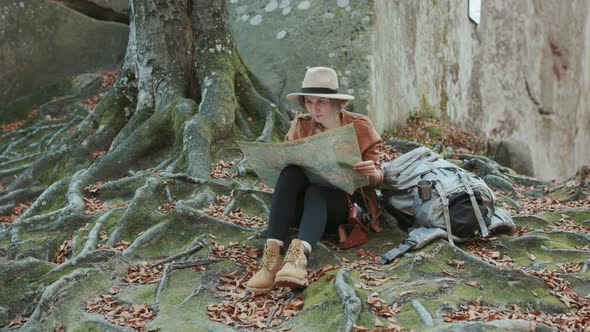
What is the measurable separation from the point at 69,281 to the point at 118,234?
0.99 m

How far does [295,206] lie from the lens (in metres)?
4.81

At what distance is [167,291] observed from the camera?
4602 mm

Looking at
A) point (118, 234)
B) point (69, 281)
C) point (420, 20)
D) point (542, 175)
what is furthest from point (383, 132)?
point (542, 175)

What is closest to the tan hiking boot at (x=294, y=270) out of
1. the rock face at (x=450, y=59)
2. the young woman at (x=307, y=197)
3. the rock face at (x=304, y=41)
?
the young woman at (x=307, y=197)

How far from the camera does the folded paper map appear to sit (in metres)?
4.48

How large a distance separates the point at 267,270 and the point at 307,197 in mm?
584

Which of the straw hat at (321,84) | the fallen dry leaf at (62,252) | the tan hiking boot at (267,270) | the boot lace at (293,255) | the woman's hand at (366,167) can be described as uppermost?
the straw hat at (321,84)

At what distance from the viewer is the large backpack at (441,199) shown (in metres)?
4.97

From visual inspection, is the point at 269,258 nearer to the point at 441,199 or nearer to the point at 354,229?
the point at 354,229

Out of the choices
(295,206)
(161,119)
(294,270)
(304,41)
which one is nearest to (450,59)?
(304,41)

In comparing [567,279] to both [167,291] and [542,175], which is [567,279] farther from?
[542,175]

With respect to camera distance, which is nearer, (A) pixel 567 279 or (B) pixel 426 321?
(B) pixel 426 321

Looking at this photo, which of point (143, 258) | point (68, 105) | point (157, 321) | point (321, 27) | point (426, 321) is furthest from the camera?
point (68, 105)

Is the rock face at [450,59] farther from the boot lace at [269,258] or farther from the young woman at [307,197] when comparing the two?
the boot lace at [269,258]
